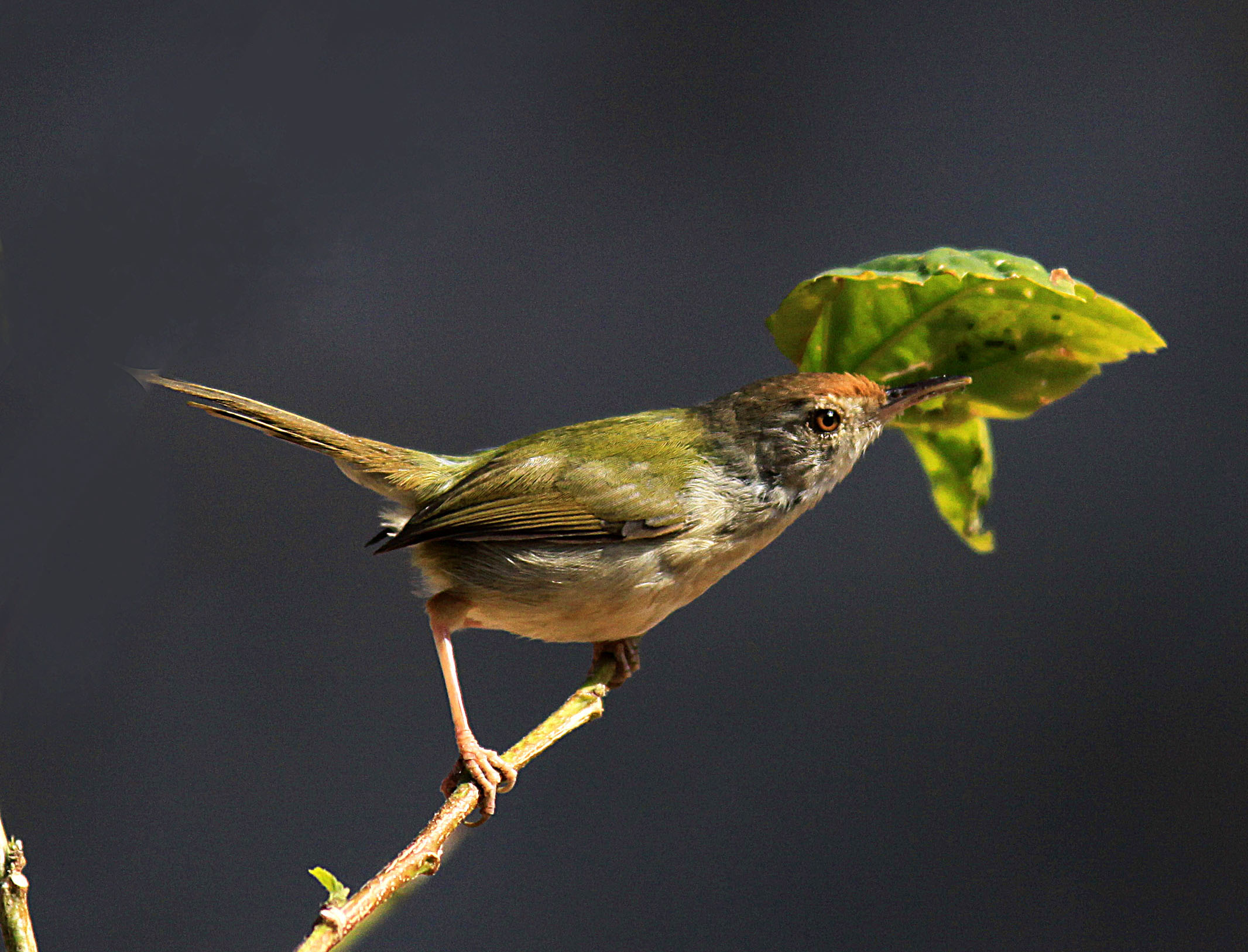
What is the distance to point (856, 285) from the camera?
1.19m

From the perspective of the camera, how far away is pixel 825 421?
4.34 ft

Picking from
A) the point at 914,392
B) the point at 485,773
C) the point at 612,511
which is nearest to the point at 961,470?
the point at 914,392

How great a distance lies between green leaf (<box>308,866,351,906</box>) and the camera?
0.81 m

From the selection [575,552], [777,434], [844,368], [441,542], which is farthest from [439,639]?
[844,368]

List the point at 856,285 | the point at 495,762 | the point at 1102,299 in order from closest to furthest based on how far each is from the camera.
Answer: the point at 1102,299
the point at 856,285
the point at 495,762

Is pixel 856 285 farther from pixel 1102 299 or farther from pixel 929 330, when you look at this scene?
pixel 1102 299

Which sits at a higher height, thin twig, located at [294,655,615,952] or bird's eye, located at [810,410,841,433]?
bird's eye, located at [810,410,841,433]

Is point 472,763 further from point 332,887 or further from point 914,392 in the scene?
point 914,392

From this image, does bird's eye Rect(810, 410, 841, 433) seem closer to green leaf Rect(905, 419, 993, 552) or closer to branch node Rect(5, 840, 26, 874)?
green leaf Rect(905, 419, 993, 552)

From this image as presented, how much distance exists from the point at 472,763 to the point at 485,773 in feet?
0.07

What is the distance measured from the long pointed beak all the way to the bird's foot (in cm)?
63

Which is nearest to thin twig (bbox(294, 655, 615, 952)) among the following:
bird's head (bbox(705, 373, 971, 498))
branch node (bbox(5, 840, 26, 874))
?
branch node (bbox(5, 840, 26, 874))

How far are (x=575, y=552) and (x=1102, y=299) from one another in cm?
68

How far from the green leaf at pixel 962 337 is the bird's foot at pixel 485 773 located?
0.63 m
